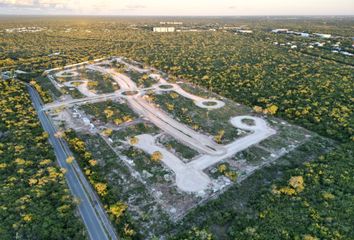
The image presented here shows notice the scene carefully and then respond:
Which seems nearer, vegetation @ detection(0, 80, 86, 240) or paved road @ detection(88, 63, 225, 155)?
vegetation @ detection(0, 80, 86, 240)

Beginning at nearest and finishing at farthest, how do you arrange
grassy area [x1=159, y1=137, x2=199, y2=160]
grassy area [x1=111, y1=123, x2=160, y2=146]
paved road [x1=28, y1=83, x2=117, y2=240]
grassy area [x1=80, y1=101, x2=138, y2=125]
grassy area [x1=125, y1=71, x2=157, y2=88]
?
paved road [x1=28, y1=83, x2=117, y2=240] → grassy area [x1=159, y1=137, x2=199, y2=160] → grassy area [x1=111, y1=123, x2=160, y2=146] → grassy area [x1=80, y1=101, x2=138, y2=125] → grassy area [x1=125, y1=71, x2=157, y2=88]

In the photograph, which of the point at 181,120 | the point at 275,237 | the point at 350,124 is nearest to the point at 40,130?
the point at 181,120

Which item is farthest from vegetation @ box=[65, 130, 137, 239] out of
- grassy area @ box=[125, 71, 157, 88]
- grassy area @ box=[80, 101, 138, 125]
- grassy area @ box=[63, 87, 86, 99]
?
grassy area @ box=[125, 71, 157, 88]

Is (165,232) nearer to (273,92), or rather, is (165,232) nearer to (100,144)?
(100,144)

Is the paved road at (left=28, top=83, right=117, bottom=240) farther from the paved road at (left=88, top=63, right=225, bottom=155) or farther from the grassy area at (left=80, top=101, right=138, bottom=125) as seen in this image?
the paved road at (left=88, top=63, right=225, bottom=155)

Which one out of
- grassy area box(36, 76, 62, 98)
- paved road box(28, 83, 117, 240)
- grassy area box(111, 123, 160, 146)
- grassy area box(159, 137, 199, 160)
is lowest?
grassy area box(36, 76, 62, 98)

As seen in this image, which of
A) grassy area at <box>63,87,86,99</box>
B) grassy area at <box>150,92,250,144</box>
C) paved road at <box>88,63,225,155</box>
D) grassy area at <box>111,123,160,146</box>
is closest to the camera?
paved road at <box>88,63,225,155</box>

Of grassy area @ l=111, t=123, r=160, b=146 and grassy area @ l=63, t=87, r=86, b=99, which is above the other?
grassy area @ l=111, t=123, r=160, b=146
